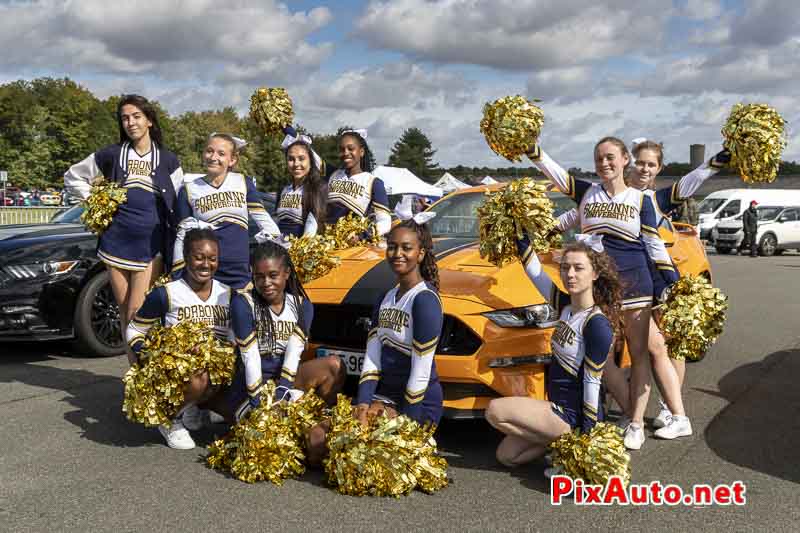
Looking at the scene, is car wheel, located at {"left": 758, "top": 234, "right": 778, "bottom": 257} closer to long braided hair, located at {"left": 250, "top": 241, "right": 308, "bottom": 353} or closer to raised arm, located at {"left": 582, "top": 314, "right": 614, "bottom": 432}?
raised arm, located at {"left": 582, "top": 314, "right": 614, "bottom": 432}

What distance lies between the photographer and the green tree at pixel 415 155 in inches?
5027

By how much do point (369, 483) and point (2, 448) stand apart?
2.28 meters

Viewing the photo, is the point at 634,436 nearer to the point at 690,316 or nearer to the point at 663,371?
the point at 663,371

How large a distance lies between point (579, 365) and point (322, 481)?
143 centimetres

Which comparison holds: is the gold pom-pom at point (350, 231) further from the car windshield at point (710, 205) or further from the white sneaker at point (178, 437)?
the car windshield at point (710, 205)

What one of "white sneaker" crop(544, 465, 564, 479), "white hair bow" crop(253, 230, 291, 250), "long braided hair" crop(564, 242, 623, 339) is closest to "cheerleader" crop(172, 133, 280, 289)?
"white hair bow" crop(253, 230, 291, 250)

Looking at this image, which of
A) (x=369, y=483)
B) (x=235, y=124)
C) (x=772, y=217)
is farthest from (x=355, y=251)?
(x=235, y=124)

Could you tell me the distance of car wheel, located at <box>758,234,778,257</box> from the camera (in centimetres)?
2578

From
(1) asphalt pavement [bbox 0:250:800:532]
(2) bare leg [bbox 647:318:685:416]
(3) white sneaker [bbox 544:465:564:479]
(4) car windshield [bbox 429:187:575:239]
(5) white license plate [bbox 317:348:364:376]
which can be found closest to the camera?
(1) asphalt pavement [bbox 0:250:800:532]

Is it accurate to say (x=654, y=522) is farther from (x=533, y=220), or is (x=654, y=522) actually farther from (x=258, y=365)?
(x=258, y=365)

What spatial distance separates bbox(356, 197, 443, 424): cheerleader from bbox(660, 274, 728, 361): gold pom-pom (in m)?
1.44

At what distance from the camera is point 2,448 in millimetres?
4652

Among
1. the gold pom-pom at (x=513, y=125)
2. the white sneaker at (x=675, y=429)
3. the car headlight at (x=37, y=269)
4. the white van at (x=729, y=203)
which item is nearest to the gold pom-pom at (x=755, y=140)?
the gold pom-pom at (x=513, y=125)

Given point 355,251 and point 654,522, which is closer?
point 654,522
